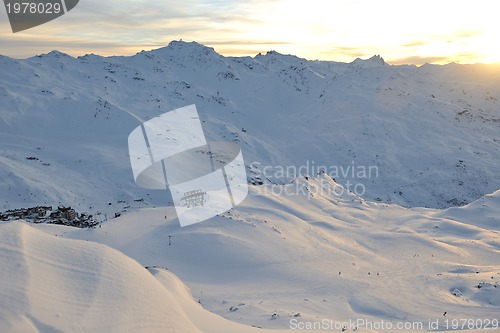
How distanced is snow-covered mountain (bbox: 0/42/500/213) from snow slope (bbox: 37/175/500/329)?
12.2 m

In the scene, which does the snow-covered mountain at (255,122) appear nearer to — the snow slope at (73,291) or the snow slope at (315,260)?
the snow slope at (315,260)

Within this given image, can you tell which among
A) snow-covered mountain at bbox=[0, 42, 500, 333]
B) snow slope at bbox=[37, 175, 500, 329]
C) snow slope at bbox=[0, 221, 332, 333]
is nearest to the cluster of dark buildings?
snow-covered mountain at bbox=[0, 42, 500, 333]

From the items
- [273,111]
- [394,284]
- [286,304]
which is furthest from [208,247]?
[273,111]

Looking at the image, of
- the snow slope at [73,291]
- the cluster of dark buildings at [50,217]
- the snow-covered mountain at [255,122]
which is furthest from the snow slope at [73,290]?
the snow-covered mountain at [255,122]

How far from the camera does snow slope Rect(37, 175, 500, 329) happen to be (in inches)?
460

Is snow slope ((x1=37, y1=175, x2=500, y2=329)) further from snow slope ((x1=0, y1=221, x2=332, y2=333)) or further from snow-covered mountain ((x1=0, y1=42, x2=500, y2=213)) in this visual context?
snow-covered mountain ((x1=0, y1=42, x2=500, y2=213))

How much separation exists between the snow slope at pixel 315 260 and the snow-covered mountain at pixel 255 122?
40.1ft

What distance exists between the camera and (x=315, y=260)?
16281 mm

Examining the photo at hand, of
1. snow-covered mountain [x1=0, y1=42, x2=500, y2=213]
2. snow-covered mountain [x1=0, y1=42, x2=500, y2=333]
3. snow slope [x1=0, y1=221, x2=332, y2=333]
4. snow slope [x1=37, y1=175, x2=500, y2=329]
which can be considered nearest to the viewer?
snow slope [x1=0, y1=221, x2=332, y2=333]

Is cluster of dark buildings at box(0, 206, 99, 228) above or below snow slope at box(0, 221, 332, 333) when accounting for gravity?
below

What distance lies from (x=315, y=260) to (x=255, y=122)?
2075 inches

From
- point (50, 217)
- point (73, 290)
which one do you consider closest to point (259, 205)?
point (50, 217)

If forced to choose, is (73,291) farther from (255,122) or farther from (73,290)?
(255,122)

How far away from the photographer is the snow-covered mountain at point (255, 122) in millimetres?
34688
